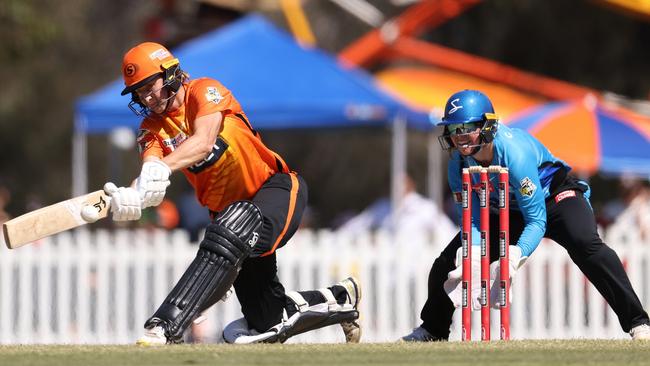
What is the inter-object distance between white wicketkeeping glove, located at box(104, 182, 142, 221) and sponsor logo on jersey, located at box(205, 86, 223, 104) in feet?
2.58

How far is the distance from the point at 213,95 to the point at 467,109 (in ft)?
4.91

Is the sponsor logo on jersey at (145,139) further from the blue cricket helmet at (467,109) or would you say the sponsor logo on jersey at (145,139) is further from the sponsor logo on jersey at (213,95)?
the blue cricket helmet at (467,109)

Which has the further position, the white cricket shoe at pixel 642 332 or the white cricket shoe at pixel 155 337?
the white cricket shoe at pixel 642 332

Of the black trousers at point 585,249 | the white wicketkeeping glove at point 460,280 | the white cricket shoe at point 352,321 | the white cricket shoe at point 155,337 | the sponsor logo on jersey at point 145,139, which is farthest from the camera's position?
the white cricket shoe at point 352,321

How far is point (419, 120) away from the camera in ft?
54.0

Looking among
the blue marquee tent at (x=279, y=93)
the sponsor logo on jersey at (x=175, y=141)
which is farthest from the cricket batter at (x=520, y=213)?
the blue marquee tent at (x=279, y=93)

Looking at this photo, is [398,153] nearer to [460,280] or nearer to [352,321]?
[352,321]

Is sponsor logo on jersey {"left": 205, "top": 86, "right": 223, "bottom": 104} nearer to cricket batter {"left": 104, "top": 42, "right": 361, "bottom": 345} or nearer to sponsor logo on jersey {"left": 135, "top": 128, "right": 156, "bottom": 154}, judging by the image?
cricket batter {"left": 104, "top": 42, "right": 361, "bottom": 345}

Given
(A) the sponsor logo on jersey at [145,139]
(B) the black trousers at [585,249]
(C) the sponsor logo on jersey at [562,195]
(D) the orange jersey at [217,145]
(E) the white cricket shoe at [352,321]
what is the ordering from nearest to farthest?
(D) the orange jersey at [217,145], (A) the sponsor logo on jersey at [145,139], (B) the black trousers at [585,249], (C) the sponsor logo on jersey at [562,195], (E) the white cricket shoe at [352,321]

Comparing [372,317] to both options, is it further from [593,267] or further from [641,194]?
[593,267]

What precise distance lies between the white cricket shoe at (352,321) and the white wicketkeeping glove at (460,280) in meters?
1.11

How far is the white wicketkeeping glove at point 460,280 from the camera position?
27.8ft

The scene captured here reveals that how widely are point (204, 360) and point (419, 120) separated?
977 cm

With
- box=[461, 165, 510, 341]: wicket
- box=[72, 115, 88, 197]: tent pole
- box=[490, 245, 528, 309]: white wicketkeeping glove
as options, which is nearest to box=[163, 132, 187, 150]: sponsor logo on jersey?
box=[461, 165, 510, 341]: wicket
